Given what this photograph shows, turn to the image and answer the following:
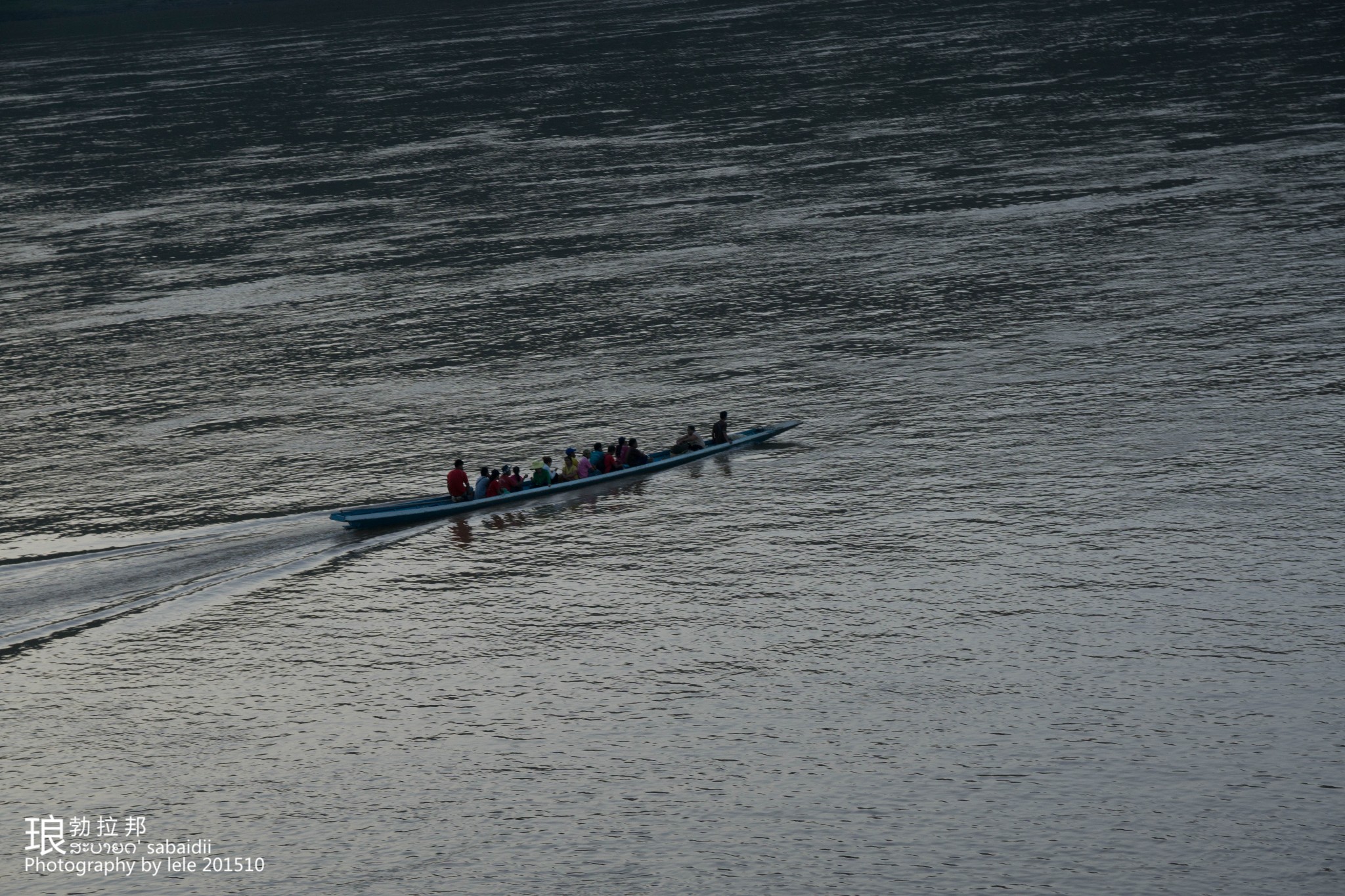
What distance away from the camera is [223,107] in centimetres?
16262

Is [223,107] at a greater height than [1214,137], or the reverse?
[223,107]

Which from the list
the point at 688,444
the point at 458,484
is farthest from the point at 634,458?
the point at 458,484

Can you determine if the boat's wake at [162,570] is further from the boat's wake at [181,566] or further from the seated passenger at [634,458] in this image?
the seated passenger at [634,458]

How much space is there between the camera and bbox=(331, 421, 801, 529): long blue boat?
5312cm

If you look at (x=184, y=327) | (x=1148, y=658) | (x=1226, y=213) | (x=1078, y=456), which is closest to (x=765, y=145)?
(x=1226, y=213)

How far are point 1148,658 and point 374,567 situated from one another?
24.2 meters

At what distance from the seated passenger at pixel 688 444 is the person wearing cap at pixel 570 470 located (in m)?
4.02

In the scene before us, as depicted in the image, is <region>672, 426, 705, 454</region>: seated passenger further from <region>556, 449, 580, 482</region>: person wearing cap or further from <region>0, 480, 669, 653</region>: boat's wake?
<region>556, 449, 580, 482</region>: person wearing cap

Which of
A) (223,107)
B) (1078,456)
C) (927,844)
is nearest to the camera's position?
(927,844)

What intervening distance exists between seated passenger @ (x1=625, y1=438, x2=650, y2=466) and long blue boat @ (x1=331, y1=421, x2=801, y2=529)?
20 centimetres

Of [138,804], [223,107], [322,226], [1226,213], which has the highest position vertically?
[223,107]

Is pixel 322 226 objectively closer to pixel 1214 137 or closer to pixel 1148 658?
pixel 1214 137

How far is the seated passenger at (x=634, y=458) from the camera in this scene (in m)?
57.4

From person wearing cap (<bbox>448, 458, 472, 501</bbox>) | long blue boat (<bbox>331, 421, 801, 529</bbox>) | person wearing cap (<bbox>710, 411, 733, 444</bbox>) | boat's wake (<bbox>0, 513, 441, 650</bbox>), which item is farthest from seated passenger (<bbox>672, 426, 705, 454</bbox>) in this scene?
boat's wake (<bbox>0, 513, 441, 650</bbox>)
